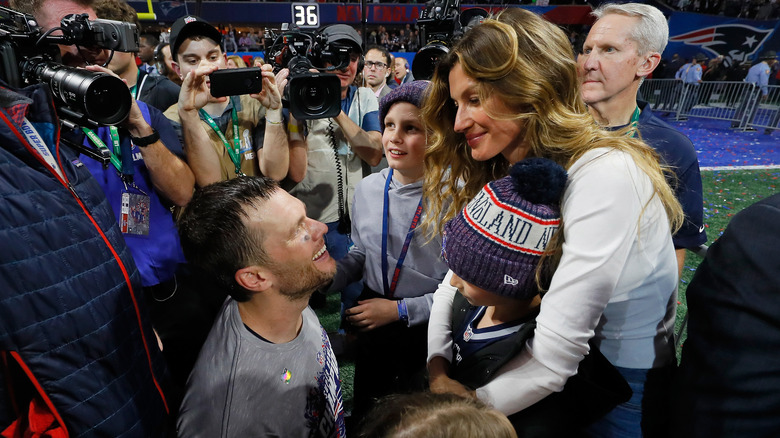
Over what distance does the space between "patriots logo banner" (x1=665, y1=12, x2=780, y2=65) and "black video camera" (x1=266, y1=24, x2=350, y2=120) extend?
69.1ft

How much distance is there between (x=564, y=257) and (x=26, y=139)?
4.30ft

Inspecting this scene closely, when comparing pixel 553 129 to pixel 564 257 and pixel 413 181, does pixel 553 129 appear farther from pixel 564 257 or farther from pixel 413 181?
pixel 413 181

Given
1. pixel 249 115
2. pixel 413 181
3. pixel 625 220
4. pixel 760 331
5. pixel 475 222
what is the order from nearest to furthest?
1. pixel 760 331
2. pixel 625 220
3. pixel 475 222
4. pixel 413 181
5. pixel 249 115

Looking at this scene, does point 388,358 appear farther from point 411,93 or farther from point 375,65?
point 375,65

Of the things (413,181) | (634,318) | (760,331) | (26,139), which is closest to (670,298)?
(634,318)

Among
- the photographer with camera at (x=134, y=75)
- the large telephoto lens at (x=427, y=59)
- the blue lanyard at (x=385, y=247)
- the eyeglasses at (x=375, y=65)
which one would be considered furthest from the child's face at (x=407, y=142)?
the eyeglasses at (x=375, y=65)

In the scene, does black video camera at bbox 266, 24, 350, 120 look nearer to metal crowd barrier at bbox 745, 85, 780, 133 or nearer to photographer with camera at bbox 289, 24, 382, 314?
photographer with camera at bbox 289, 24, 382, 314

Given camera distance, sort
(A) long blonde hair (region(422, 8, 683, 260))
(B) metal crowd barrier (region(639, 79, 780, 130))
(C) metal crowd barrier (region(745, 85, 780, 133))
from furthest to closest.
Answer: (B) metal crowd barrier (region(639, 79, 780, 130))
(C) metal crowd barrier (region(745, 85, 780, 133))
(A) long blonde hair (region(422, 8, 683, 260))

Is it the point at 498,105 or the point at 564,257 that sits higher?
the point at 498,105

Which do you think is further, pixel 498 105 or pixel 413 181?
pixel 413 181

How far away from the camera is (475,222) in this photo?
1130mm

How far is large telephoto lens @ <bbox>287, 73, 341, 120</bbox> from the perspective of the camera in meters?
2.35

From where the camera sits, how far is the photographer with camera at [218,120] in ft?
7.08

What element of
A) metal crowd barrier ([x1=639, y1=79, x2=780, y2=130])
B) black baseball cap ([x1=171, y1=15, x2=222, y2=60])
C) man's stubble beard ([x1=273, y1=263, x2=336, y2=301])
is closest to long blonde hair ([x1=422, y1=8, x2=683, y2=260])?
man's stubble beard ([x1=273, y1=263, x2=336, y2=301])
